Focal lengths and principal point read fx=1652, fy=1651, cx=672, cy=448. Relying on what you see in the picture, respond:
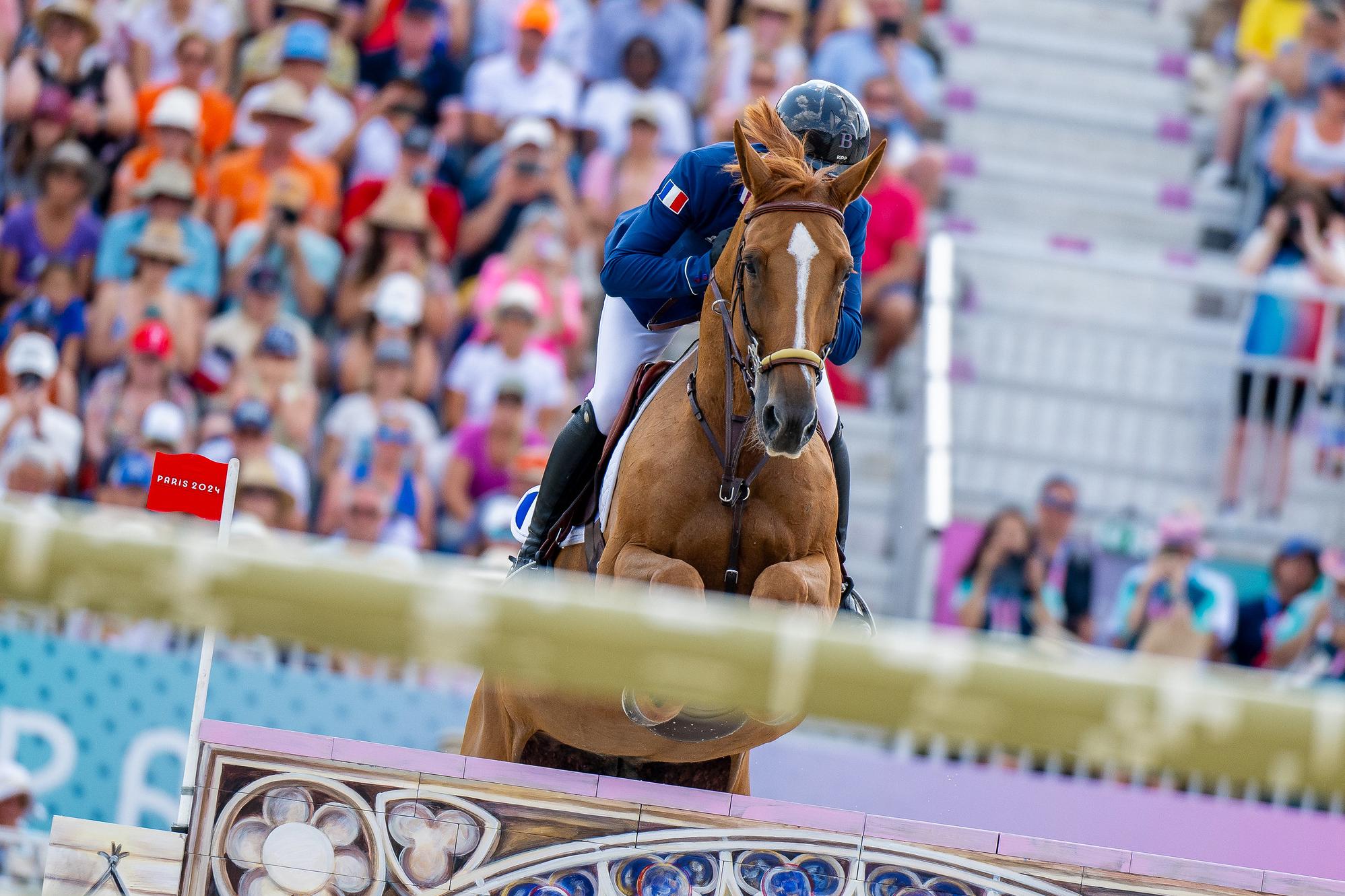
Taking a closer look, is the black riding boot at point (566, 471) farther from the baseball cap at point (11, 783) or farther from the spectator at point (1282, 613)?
the spectator at point (1282, 613)

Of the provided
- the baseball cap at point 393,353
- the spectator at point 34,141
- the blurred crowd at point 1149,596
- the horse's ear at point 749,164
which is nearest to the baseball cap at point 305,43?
the spectator at point 34,141

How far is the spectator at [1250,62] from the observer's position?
1095 cm

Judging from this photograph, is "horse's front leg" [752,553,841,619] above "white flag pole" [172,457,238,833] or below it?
above

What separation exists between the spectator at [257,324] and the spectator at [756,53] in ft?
10.1

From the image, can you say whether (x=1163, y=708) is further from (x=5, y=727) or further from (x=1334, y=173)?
(x=1334, y=173)

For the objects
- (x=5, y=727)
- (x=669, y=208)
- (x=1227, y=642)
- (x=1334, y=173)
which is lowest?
(x=5, y=727)

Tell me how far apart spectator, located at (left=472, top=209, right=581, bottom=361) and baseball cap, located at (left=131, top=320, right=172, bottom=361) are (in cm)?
166

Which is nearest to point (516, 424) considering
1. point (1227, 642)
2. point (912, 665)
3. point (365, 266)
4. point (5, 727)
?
point (365, 266)

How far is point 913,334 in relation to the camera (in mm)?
9508

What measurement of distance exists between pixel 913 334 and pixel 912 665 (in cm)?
841

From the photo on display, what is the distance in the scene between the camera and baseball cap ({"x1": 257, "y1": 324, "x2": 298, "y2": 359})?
28.5 feet

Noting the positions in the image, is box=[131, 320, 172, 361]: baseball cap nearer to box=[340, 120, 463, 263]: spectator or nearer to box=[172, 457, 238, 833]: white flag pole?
box=[340, 120, 463, 263]: spectator

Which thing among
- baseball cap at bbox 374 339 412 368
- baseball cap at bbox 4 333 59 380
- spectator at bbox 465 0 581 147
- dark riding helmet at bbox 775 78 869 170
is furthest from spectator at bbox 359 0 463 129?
dark riding helmet at bbox 775 78 869 170

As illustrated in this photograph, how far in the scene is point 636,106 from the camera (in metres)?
9.82
